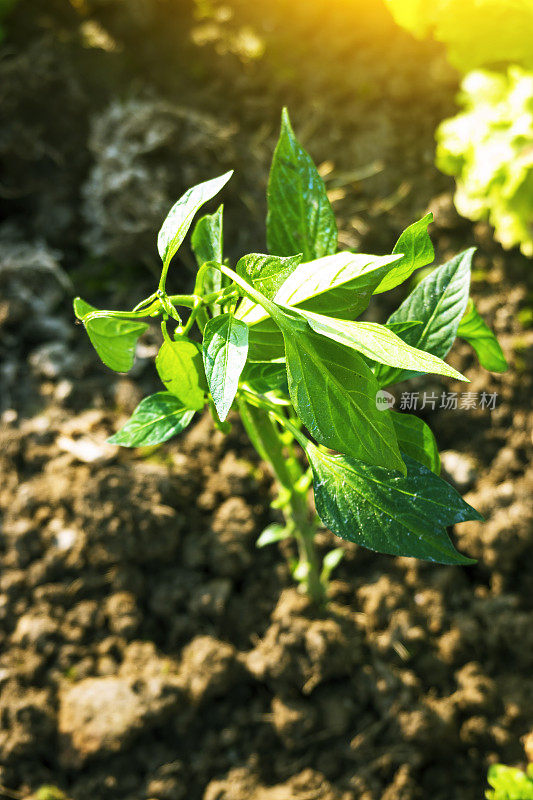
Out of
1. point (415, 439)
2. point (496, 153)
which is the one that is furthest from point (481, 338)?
point (496, 153)

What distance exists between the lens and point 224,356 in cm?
63

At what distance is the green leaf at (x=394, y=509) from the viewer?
0.69 metres

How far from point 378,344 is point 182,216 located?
27 cm

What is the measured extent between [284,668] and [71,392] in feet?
2.79

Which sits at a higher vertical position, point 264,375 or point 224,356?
point 224,356

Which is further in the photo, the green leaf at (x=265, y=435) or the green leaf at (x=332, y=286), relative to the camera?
the green leaf at (x=265, y=435)

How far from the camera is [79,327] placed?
5.85 feet

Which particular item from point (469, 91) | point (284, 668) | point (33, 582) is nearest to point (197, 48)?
point (469, 91)

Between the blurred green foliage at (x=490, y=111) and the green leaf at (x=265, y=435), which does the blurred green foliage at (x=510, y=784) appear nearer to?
the green leaf at (x=265, y=435)

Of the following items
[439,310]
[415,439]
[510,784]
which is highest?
[439,310]

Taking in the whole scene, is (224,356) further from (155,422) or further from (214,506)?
(214,506)

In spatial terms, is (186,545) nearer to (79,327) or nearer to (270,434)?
(270,434)

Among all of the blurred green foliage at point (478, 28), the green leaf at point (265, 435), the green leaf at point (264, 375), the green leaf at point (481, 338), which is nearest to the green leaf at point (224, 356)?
the green leaf at point (264, 375)

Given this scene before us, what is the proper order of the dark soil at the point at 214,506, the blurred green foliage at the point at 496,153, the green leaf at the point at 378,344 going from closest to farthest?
the green leaf at the point at 378,344 → the dark soil at the point at 214,506 → the blurred green foliage at the point at 496,153
